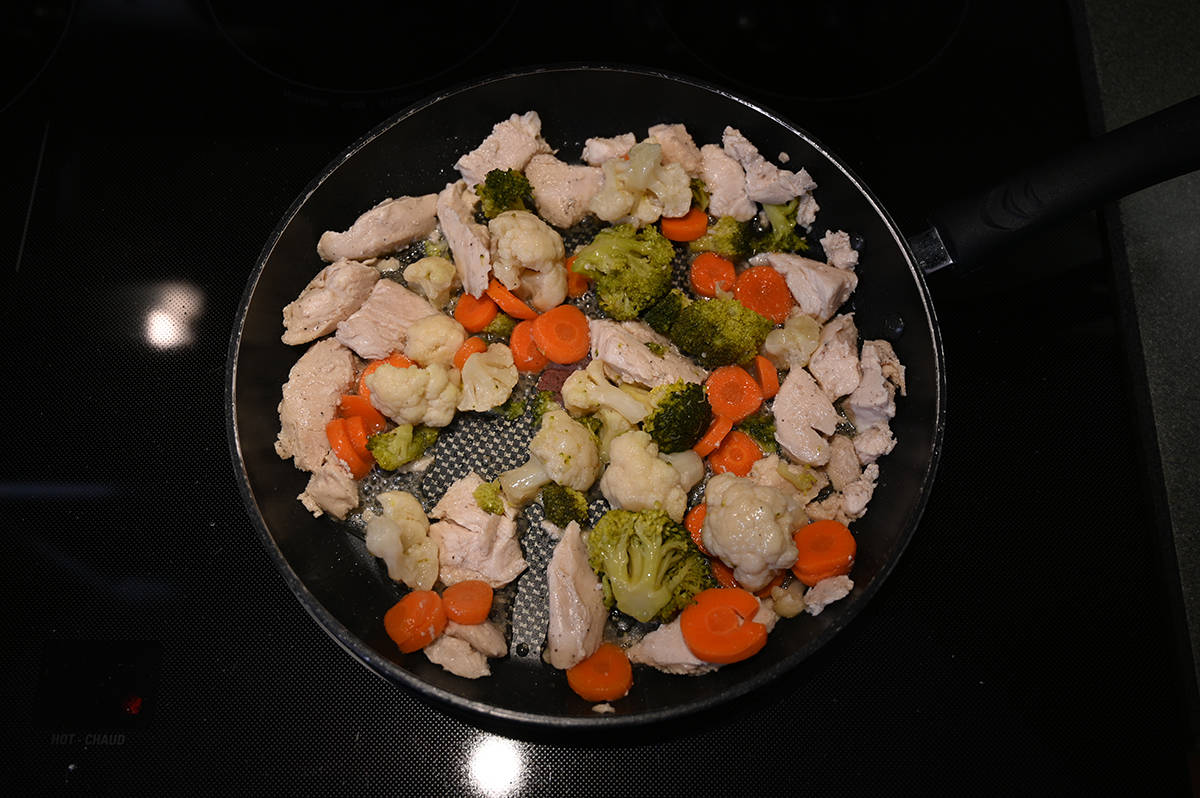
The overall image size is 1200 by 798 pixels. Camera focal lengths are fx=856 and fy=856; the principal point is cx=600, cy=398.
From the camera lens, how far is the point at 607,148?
2424mm

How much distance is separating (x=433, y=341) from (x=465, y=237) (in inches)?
11.5

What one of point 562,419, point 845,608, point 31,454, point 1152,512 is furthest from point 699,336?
point 31,454

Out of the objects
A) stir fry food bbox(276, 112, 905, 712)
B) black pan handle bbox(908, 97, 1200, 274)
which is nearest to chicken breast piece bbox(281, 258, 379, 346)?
stir fry food bbox(276, 112, 905, 712)

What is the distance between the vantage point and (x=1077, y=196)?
198cm

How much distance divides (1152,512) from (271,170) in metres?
2.55

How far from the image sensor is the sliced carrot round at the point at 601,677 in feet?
6.59

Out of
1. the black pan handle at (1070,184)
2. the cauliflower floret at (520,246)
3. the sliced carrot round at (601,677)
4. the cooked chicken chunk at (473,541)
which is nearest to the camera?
the black pan handle at (1070,184)

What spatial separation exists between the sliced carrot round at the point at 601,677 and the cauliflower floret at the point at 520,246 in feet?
3.24

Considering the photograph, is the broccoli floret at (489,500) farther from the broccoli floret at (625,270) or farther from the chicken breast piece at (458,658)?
the broccoli floret at (625,270)

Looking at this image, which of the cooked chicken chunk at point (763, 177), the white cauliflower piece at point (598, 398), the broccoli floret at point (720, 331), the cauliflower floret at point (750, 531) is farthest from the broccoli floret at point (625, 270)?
the cauliflower floret at point (750, 531)

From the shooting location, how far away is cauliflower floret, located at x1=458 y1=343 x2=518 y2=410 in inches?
87.0

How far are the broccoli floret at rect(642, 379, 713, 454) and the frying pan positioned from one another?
0.38 metres

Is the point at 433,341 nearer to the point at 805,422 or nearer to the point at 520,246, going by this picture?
the point at 520,246

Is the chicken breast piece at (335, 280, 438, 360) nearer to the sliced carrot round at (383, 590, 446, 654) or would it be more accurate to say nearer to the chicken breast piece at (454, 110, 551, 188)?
the chicken breast piece at (454, 110, 551, 188)
